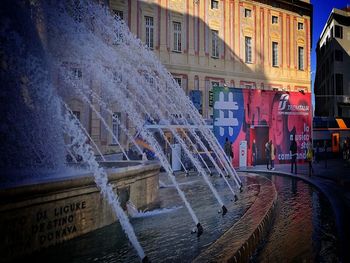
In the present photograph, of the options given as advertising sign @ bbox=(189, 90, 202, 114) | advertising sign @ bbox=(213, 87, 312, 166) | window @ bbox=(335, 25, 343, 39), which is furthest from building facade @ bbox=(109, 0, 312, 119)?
window @ bbox=(335, 25, 343, 39)

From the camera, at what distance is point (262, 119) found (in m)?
20.8

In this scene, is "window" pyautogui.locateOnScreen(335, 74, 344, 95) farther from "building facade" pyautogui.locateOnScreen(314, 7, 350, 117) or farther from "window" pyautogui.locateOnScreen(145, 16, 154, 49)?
"window" pyautogui.locateOnScreen(145, 16, 154, 49)

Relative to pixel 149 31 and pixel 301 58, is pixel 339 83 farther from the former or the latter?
pixel 149 31

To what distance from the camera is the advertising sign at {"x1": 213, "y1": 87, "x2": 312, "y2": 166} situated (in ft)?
65.2

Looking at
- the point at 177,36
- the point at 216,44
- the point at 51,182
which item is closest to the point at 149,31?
the point at 177,36

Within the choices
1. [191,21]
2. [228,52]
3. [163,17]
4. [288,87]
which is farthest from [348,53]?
[163,17]

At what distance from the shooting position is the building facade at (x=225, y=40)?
2712 cm

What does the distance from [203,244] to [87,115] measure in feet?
67.5

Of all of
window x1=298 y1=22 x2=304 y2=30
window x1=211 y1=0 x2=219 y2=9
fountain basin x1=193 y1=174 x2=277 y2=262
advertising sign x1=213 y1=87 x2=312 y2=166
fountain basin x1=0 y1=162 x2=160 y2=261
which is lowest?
fountain basin x1=193 y1=174 x2=277 y2=262

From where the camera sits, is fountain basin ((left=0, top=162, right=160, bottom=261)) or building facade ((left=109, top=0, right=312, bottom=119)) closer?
fountain basin ((left=0, top=162, right=160, bottom=261))

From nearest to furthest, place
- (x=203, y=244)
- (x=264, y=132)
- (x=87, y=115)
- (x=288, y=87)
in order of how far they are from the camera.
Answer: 1. (x=203, y=244)
2. (x=264, y=132)
3. (x=87, y=115)
4. (x=288, y=87)

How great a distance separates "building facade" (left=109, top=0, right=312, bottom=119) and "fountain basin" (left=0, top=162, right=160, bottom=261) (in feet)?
72.5

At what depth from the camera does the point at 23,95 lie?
21.8ft

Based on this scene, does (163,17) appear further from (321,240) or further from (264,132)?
(321,240)
